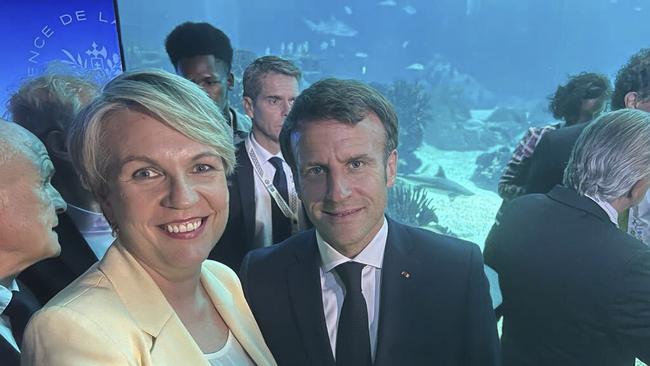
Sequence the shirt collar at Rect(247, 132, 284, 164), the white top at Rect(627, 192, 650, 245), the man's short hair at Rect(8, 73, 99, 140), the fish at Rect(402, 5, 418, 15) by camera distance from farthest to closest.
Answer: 1. the fish at Rect(402, 5, 418, 15)
2. the shirt collar at Rect(247, 132, 284, 164)
3. the white top at Rect(627, 192, 650, 245)
4. the man's short hair at Rect(8, 73, 99, 140)

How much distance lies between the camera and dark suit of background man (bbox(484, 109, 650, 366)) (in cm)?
167

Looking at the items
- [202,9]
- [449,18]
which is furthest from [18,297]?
[202,9]

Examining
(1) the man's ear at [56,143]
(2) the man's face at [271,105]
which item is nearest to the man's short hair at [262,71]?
(2) the man's face at [271,105]

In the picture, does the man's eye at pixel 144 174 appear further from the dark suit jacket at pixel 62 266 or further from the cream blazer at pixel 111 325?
the dark suit jacket at pixel 62 266

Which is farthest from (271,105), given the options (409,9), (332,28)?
(409,9)

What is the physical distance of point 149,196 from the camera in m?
1.09

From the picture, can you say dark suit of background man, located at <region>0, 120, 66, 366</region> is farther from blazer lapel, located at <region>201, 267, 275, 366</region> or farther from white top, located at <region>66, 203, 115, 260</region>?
white top, located at <region>66, 203, 115, 260</region>

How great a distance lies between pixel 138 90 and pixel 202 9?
45.2m

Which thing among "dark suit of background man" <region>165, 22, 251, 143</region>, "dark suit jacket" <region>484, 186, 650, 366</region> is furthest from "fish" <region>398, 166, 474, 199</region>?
"dark suit jacket" <region>484, 186, 650, 366</region>

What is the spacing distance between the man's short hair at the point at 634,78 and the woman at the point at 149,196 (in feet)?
9.58

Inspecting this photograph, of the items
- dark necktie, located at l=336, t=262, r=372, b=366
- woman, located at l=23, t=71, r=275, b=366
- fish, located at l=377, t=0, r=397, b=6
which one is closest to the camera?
woman, located at l=23, t=71, r=275, b=366

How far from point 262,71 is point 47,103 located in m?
1.47

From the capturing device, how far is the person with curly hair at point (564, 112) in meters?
3.33

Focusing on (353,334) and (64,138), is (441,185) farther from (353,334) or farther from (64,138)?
(353,334)
